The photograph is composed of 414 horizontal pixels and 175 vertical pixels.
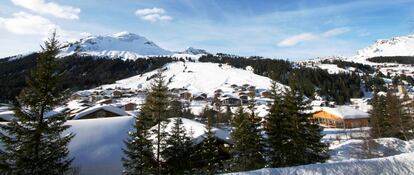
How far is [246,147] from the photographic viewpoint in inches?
950

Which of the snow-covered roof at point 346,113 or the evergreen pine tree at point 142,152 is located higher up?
the evergreen pine tree at point 142,152

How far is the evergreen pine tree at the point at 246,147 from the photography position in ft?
78.7

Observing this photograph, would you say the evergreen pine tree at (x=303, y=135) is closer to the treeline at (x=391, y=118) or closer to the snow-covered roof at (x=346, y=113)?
the treeline at (x=391, y=118)

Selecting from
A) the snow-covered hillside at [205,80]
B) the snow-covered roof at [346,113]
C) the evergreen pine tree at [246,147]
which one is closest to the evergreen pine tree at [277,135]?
the evergreen pine tree at [246,147]

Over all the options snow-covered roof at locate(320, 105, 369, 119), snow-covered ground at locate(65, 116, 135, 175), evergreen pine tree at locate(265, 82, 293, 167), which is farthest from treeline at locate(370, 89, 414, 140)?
snow-covered ground at locate(65, 116, 135, 175)

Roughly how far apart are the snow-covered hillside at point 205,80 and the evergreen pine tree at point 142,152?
11549cm

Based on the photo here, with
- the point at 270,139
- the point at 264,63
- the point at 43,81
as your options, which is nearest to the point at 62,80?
the point at 43,81

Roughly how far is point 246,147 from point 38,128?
13.3 meters

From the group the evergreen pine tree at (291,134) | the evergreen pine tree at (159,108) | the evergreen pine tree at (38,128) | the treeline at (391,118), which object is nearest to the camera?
the evergreen pine tree at (38,128)

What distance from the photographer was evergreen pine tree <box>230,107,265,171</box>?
2398 centimetres

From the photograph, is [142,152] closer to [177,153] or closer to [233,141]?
[177,153]

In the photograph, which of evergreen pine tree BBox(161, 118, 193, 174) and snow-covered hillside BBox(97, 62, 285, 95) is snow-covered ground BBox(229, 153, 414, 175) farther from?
snow-covered hillside BBox(97, 62, 285, 95)

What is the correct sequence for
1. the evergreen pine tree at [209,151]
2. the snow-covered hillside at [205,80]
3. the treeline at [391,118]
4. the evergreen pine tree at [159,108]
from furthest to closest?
the snow-covered hillside at [205,80]
the treeline at [391,118]
the evergreen pine tree at [209,151]
the evergreen pine tree at [159,108]

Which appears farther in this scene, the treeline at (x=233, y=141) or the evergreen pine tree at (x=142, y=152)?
the treeline at (x=233, y=141)
